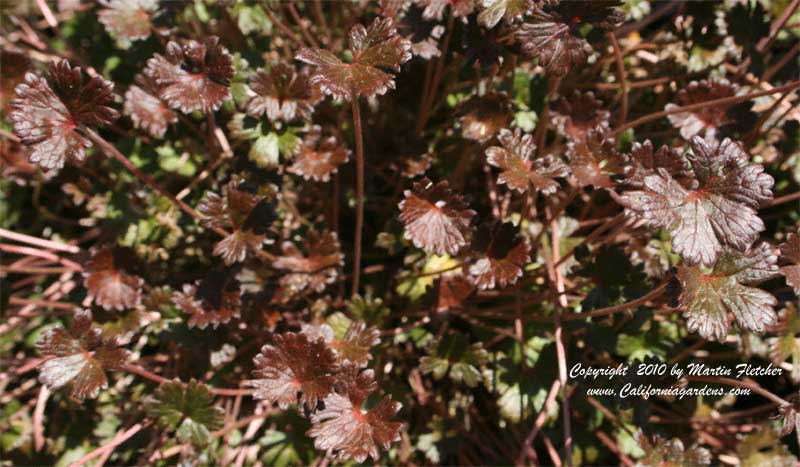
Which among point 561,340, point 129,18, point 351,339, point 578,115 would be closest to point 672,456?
point 561,340

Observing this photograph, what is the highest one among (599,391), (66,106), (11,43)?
(66,106)

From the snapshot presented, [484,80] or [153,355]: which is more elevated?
[484,80]

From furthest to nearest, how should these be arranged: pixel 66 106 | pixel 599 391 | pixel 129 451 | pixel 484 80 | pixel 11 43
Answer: pixel 11 43
pixel 484 80
pixel 129 451
pixel 599 391
pixel 66 106

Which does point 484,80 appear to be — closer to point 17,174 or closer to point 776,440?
point 776,440

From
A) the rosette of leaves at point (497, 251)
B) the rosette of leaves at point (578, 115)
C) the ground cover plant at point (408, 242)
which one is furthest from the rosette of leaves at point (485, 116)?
the rosette of leaves at point (497, 251)

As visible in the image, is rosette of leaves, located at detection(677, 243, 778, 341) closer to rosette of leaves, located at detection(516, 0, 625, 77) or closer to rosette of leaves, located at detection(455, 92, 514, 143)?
rosette of leaves, located at detection(516, 0, 625, 77)

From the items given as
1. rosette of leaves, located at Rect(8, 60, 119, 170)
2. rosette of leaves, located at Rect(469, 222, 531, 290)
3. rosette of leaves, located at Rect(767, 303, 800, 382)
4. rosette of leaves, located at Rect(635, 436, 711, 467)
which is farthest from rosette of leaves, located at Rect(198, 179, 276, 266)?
rosette of leaves, located at Rect(767, 303, 800, 382)

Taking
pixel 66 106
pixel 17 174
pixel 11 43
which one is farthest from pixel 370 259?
pixel 11 43

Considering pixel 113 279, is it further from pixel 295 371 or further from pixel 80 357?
pixel 295 371

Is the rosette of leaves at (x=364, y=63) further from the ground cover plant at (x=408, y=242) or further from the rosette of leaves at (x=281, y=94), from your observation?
the rosette of leaves at (x=281, y=94)
